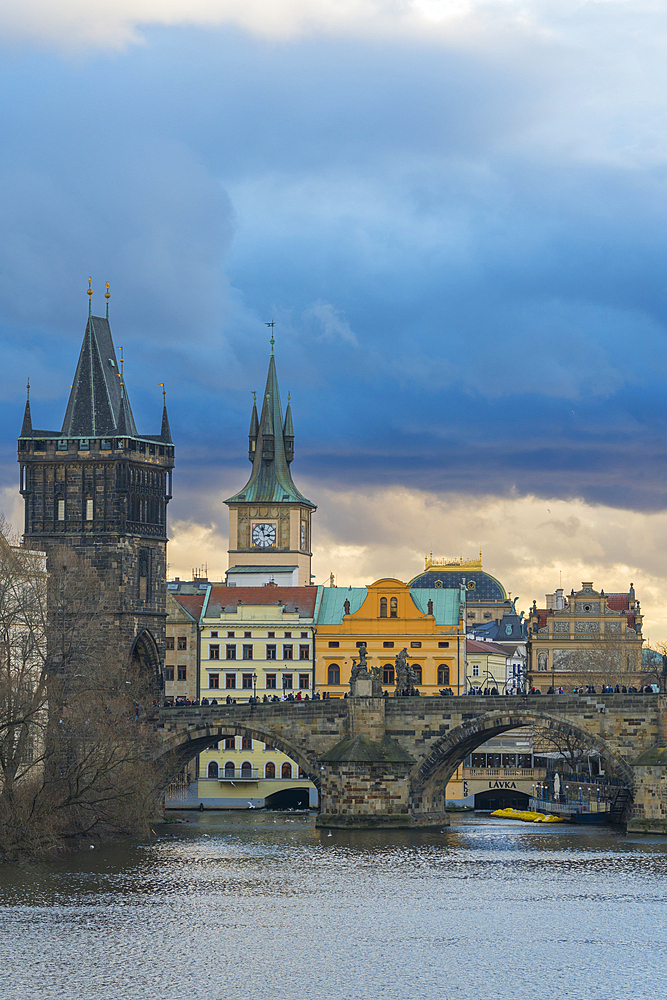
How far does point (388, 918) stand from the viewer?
66.6 meters

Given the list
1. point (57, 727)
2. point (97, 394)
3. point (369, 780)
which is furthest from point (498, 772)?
point (57, 727)

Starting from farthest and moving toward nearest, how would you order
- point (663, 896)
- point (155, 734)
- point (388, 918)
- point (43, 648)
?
1. point (155, 734)
2. point (43, 648)
3. point (663, 896)
4. point (388, 918)

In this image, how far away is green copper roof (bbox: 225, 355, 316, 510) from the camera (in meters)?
175

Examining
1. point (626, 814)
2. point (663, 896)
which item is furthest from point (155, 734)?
point (663, 896)

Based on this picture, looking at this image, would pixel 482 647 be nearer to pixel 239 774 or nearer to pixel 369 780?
pixel 239 774

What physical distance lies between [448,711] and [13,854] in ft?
95.1

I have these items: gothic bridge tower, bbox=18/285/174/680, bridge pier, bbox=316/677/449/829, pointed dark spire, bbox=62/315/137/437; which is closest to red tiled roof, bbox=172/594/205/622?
gothic bridge tower, bbox=18/285/174/680

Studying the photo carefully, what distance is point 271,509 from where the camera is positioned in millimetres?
173750

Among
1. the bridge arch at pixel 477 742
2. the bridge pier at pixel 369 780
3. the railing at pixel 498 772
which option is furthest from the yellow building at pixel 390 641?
the bridge pier at pixel 369 780

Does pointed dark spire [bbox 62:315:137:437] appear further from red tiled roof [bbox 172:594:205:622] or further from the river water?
the river water

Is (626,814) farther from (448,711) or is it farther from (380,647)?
(380,647)

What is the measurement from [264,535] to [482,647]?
2782 centimetres

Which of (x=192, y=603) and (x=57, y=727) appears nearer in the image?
(x=57, y=727)

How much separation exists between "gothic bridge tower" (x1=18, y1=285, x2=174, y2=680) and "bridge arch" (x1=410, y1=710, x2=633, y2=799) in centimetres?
2603
